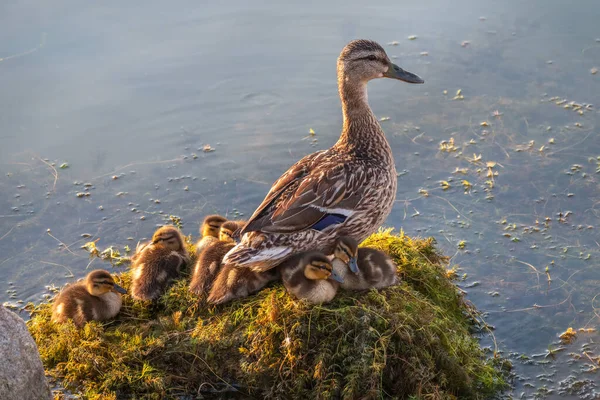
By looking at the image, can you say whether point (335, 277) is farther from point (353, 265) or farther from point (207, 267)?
point (207, 267)

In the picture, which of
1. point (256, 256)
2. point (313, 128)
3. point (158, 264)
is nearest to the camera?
point (256, 256)

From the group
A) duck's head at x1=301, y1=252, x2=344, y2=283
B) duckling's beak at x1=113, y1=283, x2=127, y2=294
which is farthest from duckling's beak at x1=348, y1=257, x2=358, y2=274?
duckling's beak at x1=113, y1=283, x2=127, y2=294

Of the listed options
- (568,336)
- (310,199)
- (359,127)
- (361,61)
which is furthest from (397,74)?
(568,336)

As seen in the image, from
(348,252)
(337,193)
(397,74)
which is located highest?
(397,74)

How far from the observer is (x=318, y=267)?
193 inches

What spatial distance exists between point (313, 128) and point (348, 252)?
2990mm

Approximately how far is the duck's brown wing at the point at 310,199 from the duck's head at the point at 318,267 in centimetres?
30

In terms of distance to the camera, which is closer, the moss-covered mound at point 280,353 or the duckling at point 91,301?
the moss-covered mound at point 280,353

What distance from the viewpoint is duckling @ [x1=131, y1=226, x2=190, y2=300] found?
17.7 ft

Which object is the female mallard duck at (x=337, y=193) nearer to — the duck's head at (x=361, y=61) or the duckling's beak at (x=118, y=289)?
the duck's head at (x=361, y=61)

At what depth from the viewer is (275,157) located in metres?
7.60

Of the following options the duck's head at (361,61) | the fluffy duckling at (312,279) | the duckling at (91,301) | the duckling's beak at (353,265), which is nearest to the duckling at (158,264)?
the duckling at (91,301)

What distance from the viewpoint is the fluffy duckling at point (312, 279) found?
4.93m

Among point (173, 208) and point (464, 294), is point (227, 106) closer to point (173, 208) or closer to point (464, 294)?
point (173, 208)
